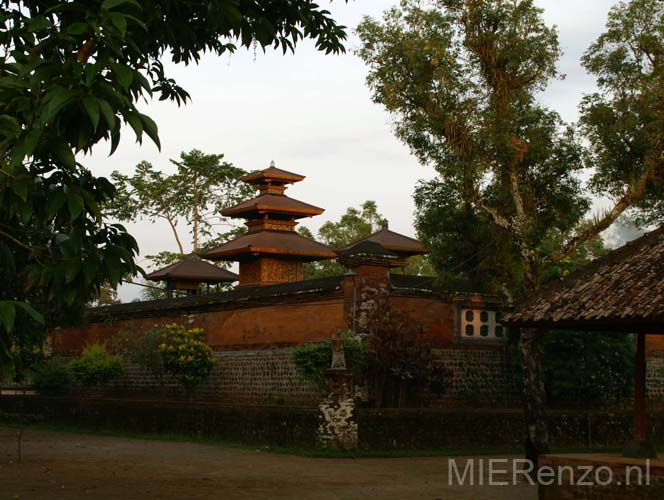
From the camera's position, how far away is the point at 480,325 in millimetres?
21703

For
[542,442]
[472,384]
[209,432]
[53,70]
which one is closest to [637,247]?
[542,442]

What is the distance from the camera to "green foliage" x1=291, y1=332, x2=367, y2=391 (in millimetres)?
18688

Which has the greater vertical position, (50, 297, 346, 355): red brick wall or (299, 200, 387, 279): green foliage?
(299, 200, 387, 279): green foliage

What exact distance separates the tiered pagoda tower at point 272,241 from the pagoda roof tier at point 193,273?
0.79m

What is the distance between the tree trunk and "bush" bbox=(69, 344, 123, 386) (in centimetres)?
1537

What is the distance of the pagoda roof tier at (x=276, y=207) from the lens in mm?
31750

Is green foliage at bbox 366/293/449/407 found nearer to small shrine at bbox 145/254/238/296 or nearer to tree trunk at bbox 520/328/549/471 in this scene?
tree trunk at bbox 520/328/549/471

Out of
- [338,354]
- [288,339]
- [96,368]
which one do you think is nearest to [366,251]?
[338,354]

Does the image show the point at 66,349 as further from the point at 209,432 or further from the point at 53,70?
the point at 53,70

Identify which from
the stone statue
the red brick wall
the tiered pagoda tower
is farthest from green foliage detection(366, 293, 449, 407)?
the tiered pagoda tower

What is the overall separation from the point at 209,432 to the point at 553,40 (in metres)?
11.6

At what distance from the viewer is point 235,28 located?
740 cm

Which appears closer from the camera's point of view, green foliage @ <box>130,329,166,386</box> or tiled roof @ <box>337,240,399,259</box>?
tiled roof @ <box>337,240,399,259</box>

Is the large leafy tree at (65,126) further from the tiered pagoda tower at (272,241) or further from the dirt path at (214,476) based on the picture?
the tiered pagoda tower at (272,241)
